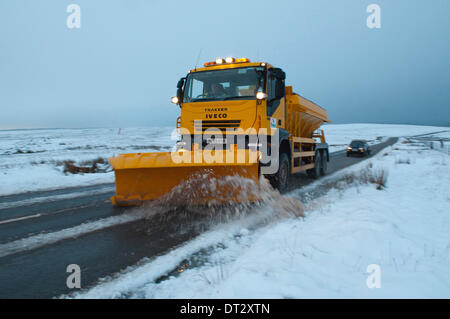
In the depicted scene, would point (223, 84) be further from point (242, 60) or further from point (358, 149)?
point (358, 149)

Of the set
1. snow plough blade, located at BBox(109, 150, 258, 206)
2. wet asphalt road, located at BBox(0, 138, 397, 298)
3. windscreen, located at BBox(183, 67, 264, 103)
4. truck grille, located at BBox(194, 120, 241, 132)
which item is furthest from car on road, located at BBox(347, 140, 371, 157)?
wet asphalt road, located at BBox(0, 138, 397, 298)

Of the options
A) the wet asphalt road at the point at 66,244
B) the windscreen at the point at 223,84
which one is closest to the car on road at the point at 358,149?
the windscreen at the point at 223,84

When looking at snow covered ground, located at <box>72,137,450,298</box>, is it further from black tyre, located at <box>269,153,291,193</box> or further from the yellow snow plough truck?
black tyre, located at <box>269,153,291,193</box>

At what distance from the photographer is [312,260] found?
2.76 meters

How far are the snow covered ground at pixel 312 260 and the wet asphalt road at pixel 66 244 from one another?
36 centimetres

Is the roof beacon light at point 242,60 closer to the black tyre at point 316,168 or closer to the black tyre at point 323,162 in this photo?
the black tyre at point 316,168

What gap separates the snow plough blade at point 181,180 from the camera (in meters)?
4.84

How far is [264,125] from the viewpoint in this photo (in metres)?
5.77

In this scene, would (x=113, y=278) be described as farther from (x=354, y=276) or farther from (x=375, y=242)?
(x=375, y=242)

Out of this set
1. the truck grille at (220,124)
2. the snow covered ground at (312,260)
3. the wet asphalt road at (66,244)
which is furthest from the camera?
the truck grille at (220,124)

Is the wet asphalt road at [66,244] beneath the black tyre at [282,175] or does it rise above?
beneath

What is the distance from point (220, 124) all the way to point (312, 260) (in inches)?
146

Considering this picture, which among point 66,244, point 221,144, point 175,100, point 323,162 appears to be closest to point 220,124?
point 221,144
